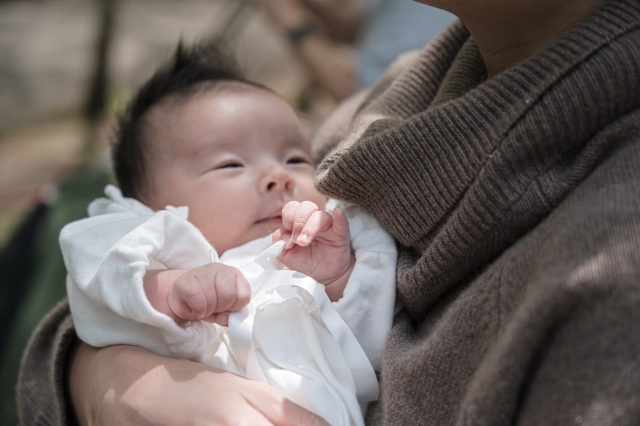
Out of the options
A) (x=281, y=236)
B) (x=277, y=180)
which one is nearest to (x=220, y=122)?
(x=277, y=180)

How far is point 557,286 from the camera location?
64cm

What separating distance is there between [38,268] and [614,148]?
169 cm

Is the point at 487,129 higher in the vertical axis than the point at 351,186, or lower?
higher

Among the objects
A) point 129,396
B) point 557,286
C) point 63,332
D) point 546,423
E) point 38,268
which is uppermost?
point 557,286

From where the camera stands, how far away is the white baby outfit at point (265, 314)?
88cm

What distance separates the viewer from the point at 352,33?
3.12 m

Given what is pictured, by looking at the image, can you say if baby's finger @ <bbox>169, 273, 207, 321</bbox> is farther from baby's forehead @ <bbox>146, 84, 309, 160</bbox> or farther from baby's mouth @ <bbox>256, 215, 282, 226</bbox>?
baby's forehead @ <bbox>146, 84, 309, 160</bbox>

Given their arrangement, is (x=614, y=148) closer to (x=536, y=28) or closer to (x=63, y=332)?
(x=536, y=28)

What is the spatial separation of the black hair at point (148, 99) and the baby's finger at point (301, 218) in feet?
1.35

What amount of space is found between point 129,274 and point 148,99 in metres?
0.62

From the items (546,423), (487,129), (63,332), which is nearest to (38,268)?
(63,332)

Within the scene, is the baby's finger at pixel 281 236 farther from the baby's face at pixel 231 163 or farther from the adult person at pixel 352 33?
the adult person at pixel 352 33

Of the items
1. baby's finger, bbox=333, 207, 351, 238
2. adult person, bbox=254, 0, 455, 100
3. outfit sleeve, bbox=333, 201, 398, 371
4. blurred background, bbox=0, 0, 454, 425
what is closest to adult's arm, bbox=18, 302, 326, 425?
outfit sleeve, bbox=333, 201, 398, 371

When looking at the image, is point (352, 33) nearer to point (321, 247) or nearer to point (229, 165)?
point (229, 165)
